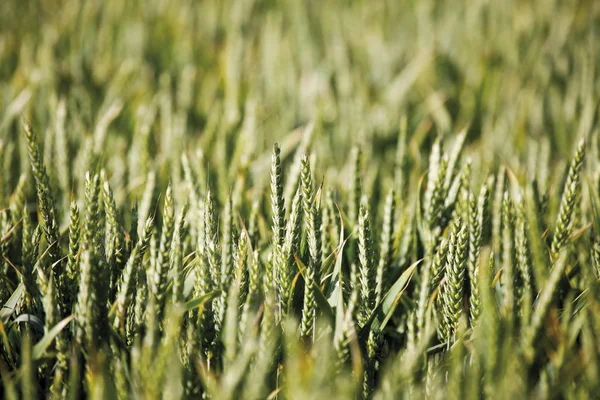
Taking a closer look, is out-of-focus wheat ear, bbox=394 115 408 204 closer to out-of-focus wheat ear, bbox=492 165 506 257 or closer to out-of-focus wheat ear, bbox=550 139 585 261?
out-of-focus wheat ear, bbox=492 165 506 257

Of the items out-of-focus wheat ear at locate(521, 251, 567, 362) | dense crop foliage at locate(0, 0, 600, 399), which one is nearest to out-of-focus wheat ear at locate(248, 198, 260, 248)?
dense crop foliage at locate(0, 0, 600, 399)

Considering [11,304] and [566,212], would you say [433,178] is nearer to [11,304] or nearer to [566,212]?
[566,212]

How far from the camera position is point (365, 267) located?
55 cm

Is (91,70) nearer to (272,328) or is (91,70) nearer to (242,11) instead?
(242,11)

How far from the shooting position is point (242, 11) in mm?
1564

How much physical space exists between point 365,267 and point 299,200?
10cm

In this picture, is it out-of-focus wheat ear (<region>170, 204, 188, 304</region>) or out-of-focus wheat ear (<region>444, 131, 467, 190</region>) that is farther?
out-of-focus wheat ear (<region>444, 131, 467, 190</region>)

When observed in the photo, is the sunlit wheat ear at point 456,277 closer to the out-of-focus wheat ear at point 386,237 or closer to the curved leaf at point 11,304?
the out-of-focus wheat ear at point 386,237

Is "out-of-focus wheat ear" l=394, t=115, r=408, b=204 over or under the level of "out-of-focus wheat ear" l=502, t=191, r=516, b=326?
over

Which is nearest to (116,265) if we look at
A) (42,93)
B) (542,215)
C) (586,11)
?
(542,215)

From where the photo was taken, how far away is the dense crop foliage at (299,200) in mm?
496

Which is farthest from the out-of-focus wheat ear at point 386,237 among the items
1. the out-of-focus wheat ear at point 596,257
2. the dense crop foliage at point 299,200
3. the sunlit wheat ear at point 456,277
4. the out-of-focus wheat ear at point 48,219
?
the out-of-focus wheat ear at point 48,219

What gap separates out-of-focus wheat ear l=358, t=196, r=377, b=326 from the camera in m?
0.54

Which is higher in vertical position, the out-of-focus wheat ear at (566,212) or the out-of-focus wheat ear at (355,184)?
the out-of-focus wheat ear at (355,184)
